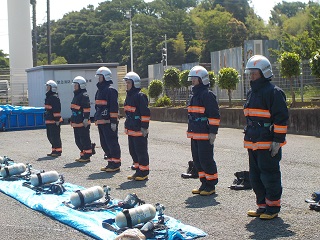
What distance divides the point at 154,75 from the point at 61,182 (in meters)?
31.6

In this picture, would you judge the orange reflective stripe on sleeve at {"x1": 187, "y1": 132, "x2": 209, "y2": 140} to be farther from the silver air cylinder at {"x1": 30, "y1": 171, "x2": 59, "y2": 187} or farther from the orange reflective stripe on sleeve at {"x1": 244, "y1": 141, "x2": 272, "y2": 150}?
the silver air cylinder at {"x1": 30, "y1": 171, "x2": 59, "y2": 187}

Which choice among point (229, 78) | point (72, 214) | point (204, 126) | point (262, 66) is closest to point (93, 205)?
point (72, 214)

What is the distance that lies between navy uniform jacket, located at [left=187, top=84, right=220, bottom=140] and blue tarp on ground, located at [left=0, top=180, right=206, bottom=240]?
1885 millimetres

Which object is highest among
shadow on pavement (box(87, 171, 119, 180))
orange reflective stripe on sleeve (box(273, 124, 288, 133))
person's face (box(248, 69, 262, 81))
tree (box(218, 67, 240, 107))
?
tree (box(218, 67, 240, 107))

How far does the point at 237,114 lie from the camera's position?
23781 millimetres

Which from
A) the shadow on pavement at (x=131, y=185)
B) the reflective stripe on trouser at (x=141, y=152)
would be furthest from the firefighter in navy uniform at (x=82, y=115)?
the shadow on pavement at (x=131, y=185)

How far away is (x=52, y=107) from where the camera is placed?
16.2m

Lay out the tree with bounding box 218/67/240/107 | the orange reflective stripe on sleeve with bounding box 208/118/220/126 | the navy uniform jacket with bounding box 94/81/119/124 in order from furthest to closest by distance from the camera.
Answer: the tree with bounding box 218/67/240/107
the navy uniform jacket with bounding box 94/81/119/124
the orange reflective stripe on sleeve with bounding box 208/118/220/126

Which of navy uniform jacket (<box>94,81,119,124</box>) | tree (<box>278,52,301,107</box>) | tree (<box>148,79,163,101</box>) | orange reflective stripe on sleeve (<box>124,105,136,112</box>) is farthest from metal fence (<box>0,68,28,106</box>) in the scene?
orange reflective stripe on sleeve (<box>124,105,136,112</box>)

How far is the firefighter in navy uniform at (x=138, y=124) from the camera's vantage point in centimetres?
1173

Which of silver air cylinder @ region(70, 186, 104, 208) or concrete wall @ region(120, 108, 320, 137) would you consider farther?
concrete wall @ region(120, 108, 320, 137)

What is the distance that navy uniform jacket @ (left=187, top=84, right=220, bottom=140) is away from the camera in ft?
32.3

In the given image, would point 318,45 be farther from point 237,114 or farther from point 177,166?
point 177,166

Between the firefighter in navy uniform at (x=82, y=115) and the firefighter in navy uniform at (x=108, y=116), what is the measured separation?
155 cm
